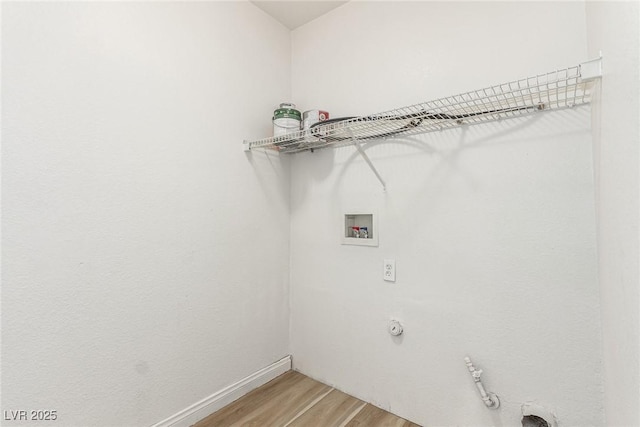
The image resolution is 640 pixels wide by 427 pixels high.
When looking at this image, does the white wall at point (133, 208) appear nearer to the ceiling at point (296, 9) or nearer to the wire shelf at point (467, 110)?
the ceiling at point (296, 9)

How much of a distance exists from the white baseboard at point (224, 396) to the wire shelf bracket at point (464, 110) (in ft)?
4.41

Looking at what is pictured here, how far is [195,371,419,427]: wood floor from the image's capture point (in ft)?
4.96

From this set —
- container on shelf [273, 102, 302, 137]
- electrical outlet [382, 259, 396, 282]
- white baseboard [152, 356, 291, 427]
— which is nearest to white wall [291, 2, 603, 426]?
electrical outlet [382, 259, 396, 282]

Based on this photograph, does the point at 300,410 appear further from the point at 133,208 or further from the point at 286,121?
the point at 286,121

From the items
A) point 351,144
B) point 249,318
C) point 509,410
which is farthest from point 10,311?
point 509,410

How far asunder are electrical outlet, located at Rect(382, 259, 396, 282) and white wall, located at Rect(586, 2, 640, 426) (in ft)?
2.79

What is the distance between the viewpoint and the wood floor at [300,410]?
1511 millimetres

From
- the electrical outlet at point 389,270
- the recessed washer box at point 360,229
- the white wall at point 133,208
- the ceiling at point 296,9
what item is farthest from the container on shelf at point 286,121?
the electrical outlet at point 389,270

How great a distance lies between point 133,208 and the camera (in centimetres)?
133

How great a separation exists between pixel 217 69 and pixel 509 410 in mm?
2161

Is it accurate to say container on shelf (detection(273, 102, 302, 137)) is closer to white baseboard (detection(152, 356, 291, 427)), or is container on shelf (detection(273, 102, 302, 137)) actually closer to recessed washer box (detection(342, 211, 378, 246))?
recessed washer box (detection(342, 211, 378, 246))

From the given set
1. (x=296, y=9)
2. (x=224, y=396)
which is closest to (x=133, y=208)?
(x=224, y=396)

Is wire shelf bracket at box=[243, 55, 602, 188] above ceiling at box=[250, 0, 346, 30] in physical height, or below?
below

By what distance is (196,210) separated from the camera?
155 cm
